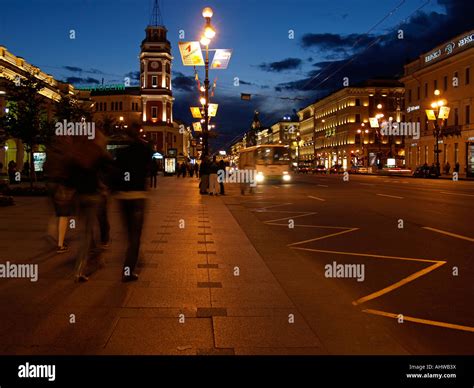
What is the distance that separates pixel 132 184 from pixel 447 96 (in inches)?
2882

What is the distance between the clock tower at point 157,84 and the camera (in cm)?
10312

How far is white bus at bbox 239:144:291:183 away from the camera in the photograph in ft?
148

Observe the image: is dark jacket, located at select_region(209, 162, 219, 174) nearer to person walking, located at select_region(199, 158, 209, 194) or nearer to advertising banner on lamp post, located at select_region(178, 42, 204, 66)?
person walking, located at select_region(199, 158, 209, 194)

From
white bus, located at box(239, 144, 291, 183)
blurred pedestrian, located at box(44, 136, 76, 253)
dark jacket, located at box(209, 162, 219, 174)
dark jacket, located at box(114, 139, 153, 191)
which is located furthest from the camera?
white bus, located at box(239, 144, 291, 183)

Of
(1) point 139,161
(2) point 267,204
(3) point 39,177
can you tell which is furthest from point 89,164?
(3) point 39,177

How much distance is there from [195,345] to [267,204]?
17711 mm

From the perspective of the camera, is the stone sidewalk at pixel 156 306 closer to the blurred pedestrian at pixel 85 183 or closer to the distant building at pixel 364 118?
the blurred pedestrian at pixel 85 183

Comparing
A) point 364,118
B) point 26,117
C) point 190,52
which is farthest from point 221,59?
point 364,118

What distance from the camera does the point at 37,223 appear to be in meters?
14.1

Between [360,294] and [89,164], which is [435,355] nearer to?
[360,294]

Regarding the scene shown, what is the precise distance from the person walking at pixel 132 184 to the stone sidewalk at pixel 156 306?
694mm

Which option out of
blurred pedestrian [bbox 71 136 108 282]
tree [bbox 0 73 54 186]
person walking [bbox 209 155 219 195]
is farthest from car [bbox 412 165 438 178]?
blurred pedestrian [bbox 71 136 108 282]

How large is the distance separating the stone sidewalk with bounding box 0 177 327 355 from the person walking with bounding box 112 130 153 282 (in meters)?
0.69
